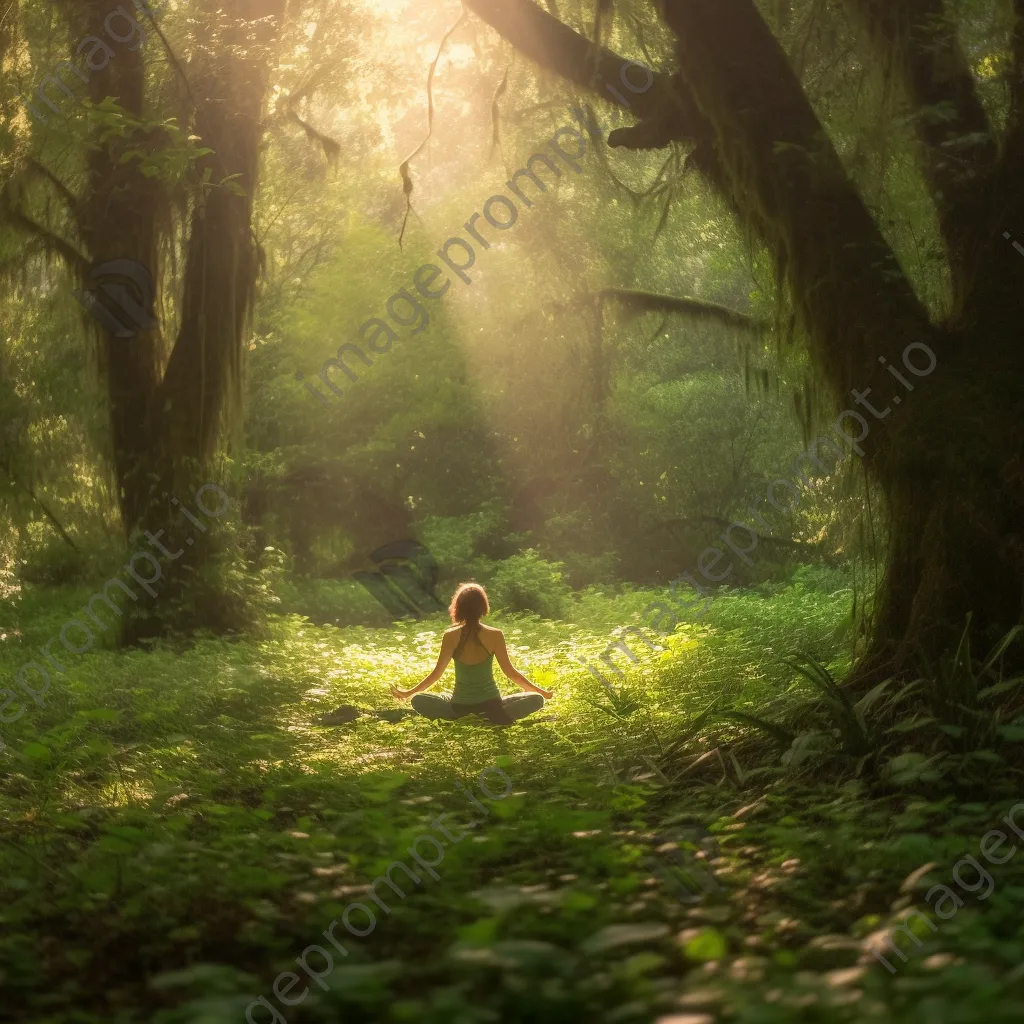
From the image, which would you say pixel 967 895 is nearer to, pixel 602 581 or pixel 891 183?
pixel 891 183

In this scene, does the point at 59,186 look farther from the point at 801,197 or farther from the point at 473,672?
the point at 801,197

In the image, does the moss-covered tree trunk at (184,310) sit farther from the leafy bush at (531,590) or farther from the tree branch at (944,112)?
the leafy bush at (531,590)

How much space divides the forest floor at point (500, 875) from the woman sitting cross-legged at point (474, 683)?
0.40m

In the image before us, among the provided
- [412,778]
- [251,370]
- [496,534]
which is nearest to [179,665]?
[412,778]

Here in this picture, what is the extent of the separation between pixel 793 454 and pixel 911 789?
18444mm

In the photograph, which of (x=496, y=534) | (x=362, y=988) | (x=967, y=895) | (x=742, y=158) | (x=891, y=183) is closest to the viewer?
(x=362, y=988)

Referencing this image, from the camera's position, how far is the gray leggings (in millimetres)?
7684

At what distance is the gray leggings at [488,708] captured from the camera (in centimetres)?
768

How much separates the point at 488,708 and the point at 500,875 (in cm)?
384

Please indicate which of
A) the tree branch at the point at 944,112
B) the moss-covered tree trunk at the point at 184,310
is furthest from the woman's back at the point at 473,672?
the moss-covered tree trunk at the point at 184,310

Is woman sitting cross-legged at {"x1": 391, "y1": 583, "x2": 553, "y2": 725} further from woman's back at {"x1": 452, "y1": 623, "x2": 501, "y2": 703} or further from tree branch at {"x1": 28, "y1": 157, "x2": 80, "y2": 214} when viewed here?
tree branch at {"x1": 28, "y1": 157, "x2": 80, "y2": 214}

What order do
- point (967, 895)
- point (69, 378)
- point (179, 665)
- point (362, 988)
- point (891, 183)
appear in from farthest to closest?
1. point (69, 378)
2. point (179, 665)
3. point (891, 183)
4. point (967, 895)
5. point (362, 988)

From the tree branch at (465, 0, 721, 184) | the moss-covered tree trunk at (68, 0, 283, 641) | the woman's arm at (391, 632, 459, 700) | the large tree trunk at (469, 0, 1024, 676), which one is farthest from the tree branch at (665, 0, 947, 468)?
the moss-covered tree trunk at (68, 0, 283, 641)

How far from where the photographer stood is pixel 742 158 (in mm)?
6430
